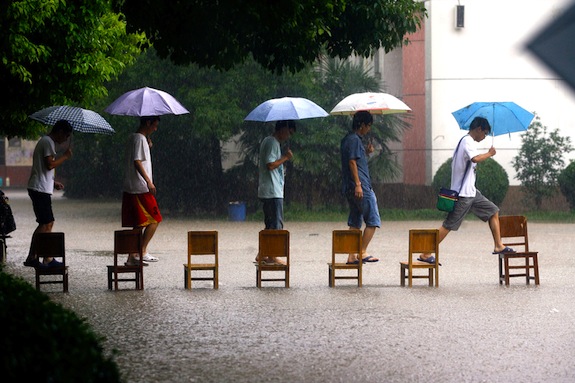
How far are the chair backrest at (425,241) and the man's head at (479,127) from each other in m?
1.75

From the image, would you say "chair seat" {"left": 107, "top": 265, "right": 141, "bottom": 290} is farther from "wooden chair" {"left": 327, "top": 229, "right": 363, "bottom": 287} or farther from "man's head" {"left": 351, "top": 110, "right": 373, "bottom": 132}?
"man's head" {"left": 351, "top": 110, "right": 373, "bottom": 132}

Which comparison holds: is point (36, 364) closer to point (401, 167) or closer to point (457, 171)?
point (457, 171)

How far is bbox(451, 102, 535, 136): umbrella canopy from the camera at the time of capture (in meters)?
14.0

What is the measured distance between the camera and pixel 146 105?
1377 centimetres

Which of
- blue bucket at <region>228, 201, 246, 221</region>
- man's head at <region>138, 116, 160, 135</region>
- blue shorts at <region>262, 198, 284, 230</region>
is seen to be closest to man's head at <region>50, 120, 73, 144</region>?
man's head at <region>138, 116, 160, 135</region>

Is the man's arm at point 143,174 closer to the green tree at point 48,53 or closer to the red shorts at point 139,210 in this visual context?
the red shorts at point 139,210

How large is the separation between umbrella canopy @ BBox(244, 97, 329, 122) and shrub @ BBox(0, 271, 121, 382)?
8675mm

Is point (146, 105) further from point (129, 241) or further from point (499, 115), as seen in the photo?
point (499, 115)

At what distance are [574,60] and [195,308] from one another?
23.6 feet

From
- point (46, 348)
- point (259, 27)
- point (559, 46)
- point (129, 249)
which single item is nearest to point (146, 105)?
point (129, 249)

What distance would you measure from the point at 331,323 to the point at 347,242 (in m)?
2.69

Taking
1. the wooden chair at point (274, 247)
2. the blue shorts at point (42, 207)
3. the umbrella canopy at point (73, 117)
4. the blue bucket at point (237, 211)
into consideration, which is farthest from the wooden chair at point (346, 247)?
the blue bucket at point (237, 211)

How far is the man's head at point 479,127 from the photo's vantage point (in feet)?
42.4

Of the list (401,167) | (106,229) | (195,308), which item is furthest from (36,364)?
(401,167)
